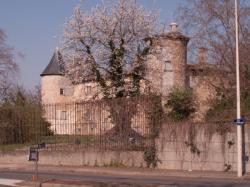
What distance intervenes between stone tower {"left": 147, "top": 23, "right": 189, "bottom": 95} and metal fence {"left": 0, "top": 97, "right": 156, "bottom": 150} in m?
8.85

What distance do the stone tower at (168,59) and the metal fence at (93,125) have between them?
885cm

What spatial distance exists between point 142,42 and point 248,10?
9098 mm

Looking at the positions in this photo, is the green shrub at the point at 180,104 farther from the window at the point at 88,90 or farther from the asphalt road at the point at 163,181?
the window at the point at 88,90

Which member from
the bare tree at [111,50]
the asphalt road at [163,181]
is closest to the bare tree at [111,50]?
the bare tree at [111,50]

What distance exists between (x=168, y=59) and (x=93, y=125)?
1587cm

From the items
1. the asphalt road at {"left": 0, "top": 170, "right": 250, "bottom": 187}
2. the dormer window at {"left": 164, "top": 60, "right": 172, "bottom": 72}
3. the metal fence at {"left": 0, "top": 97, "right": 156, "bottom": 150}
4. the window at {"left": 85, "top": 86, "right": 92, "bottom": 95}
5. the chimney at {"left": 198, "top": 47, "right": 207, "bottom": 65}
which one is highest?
the dormer window at {"left": 164, "top": 60, "right": 172, "bottom": 72}

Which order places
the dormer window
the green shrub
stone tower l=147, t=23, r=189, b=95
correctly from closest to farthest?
the green shrub
stone tower l=147, t=23, r=189, b=95
the dormer window

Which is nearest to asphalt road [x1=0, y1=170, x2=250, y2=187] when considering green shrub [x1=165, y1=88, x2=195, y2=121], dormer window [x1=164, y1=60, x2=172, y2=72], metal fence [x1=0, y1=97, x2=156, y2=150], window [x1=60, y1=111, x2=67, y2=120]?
metal fence [x1=0, y1=97, x2=156, y2=150]

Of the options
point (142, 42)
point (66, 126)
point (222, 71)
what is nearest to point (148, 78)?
point (142, 42)

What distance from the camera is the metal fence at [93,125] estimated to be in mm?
30578

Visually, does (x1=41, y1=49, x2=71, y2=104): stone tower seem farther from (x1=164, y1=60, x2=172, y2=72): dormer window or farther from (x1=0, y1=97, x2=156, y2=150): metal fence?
(x1=0, y1=97, x2=156, y2=150): metal fence

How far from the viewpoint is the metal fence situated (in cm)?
3058

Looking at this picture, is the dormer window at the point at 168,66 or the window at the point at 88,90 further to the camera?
the dormer window at the point at 168,66

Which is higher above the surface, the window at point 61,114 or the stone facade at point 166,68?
the stone facade at point 166,68
